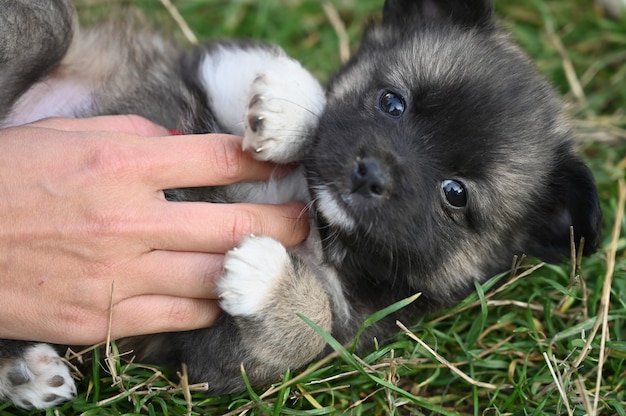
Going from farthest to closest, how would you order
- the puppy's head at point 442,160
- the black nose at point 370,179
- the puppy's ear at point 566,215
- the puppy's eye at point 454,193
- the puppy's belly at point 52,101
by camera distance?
the puppy's belly at point 52,101
the puppy's ear at point 566,215
the puppy's eye at point 454,193
the puppy's head at point 442,160
the black nose at point 370,179

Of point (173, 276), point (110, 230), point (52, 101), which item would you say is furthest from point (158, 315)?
point (52, 101)

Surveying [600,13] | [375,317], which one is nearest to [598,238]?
[375,317]

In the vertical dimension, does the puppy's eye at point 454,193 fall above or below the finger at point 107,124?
below

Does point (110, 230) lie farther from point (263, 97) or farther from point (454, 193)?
point (454, 193)

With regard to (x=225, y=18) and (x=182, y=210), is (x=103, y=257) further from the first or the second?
(x=225, y=18)

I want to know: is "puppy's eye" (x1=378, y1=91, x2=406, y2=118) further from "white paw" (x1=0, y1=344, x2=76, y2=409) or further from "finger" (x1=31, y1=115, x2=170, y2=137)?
"white paw" (x1=0, y1=344, x2=76, y2=409)

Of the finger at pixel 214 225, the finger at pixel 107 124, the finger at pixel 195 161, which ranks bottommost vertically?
the finger at pixel 214 225

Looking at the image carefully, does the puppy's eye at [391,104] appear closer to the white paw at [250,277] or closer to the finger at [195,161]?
the finger at [195,161]

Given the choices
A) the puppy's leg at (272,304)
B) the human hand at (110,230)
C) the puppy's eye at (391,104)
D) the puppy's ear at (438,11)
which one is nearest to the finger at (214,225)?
the human hand at (110,230)
